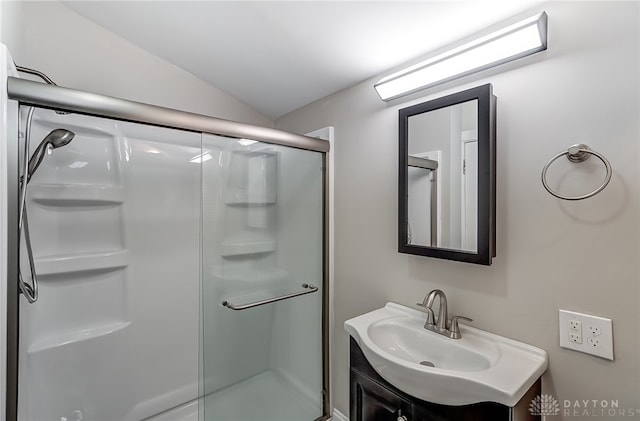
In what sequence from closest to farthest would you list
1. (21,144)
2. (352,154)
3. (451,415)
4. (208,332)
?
(451,415) < (21,144) < (208,332) < (352,154)

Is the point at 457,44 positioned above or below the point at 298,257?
above

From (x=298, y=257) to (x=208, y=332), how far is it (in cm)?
63

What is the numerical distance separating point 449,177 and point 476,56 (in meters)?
0.48

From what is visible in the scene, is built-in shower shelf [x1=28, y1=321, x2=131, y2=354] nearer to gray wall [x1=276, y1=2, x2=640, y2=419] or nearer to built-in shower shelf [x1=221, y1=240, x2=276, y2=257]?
built-in shower shelf [x1=221, y1=240, x2=276, y2=257]

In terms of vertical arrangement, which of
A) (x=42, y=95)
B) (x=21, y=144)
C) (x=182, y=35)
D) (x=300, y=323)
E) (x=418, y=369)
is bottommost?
(x=300, y=323)

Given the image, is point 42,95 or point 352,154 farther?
point 352,154

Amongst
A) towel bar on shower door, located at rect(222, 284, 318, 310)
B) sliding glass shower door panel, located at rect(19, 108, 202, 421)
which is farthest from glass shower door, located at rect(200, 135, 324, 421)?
sliding glass shower door panel, located at rect(19, 108, 202, 421)

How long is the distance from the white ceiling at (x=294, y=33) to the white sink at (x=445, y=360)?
126 cm

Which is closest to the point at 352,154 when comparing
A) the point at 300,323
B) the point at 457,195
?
the point at 457,195

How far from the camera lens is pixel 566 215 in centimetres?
100

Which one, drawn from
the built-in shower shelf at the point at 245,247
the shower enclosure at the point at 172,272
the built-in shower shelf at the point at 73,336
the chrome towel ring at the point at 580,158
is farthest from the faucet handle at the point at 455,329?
the built-in shower shelf at the point at 73,336

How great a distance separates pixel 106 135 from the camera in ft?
5.49

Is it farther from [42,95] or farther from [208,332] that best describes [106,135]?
[208,332]

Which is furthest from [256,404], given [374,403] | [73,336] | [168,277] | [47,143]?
[47,143]
